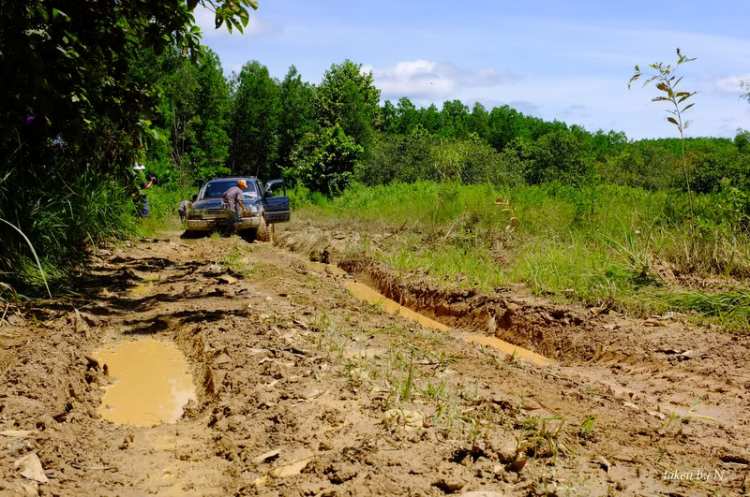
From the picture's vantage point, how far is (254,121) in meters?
50.5

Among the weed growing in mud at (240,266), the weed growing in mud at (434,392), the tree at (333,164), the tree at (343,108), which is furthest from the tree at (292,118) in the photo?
the weed growing in mud at (434,392)

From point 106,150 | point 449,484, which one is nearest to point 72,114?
point 106,150

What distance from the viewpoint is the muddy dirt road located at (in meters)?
3.19

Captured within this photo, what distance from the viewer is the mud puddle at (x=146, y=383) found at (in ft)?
15.5

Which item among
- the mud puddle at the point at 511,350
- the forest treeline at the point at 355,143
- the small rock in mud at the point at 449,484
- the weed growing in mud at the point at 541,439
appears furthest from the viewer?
the forest treeline at the point at 355,143

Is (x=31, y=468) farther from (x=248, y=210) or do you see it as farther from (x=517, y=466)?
(x=248, y=210)

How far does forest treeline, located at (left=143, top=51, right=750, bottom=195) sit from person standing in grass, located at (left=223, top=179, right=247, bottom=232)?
566cm

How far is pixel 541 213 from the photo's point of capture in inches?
468

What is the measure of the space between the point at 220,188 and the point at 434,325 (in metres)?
10.1

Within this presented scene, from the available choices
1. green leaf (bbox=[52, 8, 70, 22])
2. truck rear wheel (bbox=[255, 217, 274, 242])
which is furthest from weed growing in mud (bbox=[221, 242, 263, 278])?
green leaf (bbox=[52, 8, 70, 22])

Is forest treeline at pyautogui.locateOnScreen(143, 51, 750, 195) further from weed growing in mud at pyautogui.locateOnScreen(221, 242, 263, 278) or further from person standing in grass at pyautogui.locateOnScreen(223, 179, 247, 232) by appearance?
person standing in grass at pyautogui.locateOnScreen(223, 179, 247, 232)

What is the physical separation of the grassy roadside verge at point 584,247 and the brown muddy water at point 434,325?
2.35 feet

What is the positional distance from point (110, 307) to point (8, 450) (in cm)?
407

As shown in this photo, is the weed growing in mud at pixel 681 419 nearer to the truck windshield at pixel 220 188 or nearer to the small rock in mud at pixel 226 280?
the small rock in mud at pixel 226 280
